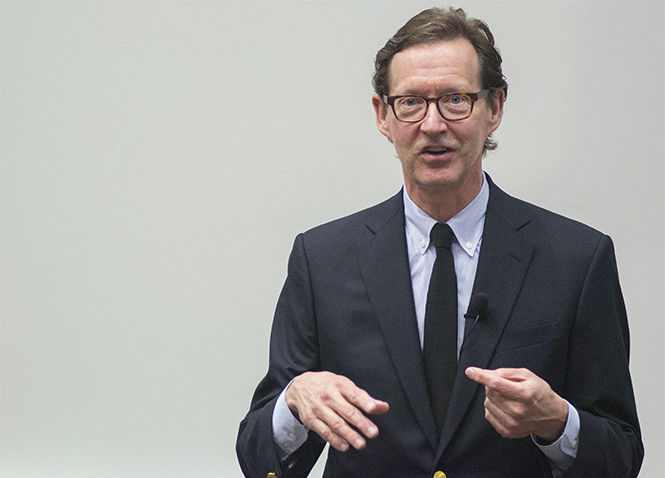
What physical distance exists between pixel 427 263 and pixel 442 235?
0.08 metres

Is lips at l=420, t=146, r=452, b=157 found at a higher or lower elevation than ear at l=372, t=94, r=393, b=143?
lower

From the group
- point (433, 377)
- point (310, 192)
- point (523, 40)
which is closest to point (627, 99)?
point (523, 40)

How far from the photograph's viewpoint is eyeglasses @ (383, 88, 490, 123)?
223 cm

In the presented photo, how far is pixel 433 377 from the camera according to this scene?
2.16 meters

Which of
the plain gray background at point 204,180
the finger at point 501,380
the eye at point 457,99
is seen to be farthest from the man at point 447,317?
the plain gray background at point 204,180

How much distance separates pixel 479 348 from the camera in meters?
2.14

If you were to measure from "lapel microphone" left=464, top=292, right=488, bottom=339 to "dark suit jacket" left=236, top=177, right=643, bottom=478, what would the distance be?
0.05 feet

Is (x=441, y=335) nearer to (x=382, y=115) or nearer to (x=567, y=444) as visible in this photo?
(x=567, y=444)

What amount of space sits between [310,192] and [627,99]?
3.69 ft

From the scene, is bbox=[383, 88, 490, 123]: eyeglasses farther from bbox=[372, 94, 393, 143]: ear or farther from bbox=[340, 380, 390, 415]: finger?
bbox=[340, 380, 390, 415]: finger

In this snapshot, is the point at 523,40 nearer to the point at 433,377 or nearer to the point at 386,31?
the point at 386,31

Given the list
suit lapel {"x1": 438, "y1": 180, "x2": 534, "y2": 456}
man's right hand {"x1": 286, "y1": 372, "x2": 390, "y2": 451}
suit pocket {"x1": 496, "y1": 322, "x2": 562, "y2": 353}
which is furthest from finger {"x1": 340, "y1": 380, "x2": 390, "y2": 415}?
suit pocket {"x1": 496, "y1": 322, "x2": 562, "y2": 353}

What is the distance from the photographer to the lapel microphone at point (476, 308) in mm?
2117

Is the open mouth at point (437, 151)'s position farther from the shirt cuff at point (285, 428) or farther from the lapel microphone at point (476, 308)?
the shirt cuff at point (285, 428)
